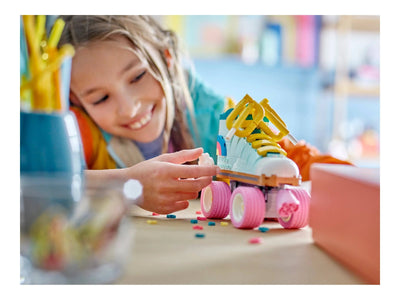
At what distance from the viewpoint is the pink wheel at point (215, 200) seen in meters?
0.73

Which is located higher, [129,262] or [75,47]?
[75,47]

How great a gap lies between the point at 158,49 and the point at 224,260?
0.61 metres

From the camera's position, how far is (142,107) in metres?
0.92

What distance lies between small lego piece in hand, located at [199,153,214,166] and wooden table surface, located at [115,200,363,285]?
5.8 inches

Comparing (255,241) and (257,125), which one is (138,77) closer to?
(257,125)

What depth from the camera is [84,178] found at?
534mm

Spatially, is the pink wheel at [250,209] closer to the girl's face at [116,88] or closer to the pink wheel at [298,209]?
the pink wheel at [298,209]

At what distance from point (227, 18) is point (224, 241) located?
1.37 metres

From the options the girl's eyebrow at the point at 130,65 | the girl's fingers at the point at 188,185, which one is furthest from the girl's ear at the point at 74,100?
the girl's fingers at the point at 188,185

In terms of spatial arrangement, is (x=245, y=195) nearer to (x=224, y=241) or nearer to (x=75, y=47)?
(x=224, y=241)

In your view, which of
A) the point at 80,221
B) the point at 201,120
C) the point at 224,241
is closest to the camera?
the point at 80,221

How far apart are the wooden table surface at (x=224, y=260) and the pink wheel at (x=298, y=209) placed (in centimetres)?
4
